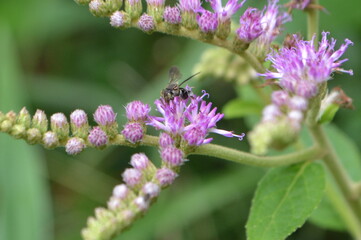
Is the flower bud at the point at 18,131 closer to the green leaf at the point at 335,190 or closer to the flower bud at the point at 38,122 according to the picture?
the flower bud at the point at 38,122

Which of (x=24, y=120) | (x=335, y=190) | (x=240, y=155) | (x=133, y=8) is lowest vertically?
(x=335, y=190)

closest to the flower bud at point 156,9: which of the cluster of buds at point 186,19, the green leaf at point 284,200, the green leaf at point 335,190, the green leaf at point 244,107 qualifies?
the cluster of buds at point 186,19

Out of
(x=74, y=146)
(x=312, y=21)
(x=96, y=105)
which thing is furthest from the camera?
(x=96, y=105)

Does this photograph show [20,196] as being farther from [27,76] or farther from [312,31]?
[312,31]

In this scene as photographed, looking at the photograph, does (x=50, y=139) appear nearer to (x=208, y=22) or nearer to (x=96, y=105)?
(x=208, y=22)

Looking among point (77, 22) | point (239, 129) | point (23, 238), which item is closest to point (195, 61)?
point (239, 129)

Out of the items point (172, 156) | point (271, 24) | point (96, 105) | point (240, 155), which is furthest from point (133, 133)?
point (96, 105)
